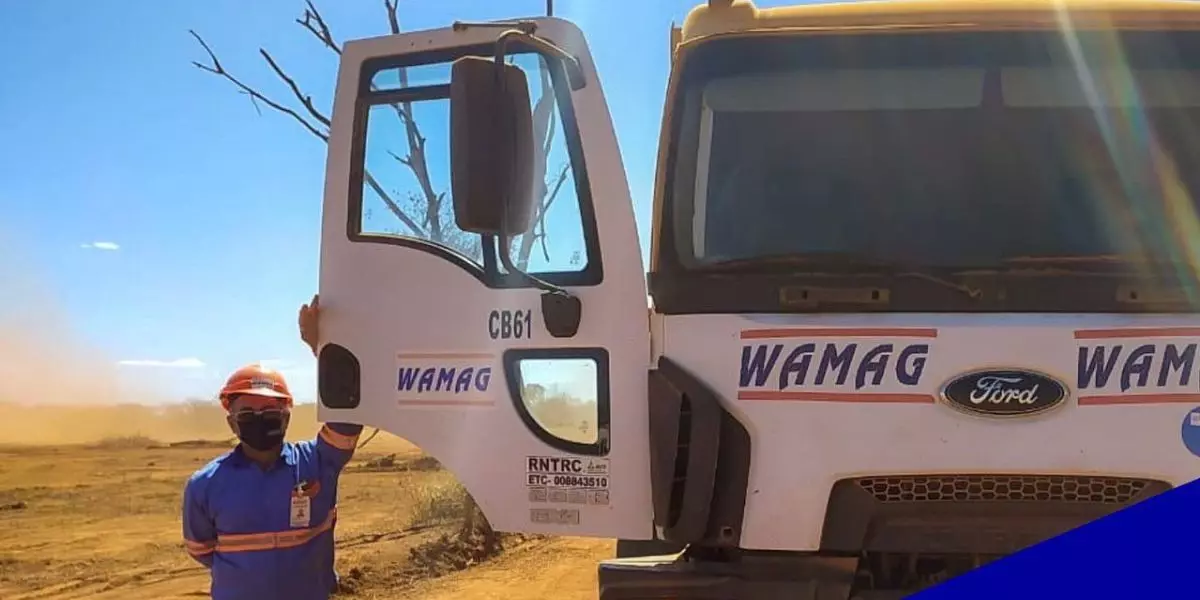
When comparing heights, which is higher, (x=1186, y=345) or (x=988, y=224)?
(x=988, y=224)

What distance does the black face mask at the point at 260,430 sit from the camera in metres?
3.83

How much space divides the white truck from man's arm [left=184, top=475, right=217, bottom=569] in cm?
101

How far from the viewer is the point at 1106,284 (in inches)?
109

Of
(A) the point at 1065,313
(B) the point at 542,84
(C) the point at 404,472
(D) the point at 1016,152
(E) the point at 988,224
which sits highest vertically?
(B) the point at 542,84

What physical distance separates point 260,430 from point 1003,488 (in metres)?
2.54

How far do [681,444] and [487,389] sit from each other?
0.63 metres

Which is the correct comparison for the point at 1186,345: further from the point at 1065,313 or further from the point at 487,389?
the point at 487,389

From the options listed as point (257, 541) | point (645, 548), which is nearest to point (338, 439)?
point (257, 541)

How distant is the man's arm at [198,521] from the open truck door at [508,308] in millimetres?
860

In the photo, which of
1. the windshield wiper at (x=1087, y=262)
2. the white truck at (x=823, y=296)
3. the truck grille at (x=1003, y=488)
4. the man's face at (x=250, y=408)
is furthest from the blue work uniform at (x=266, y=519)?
the windshield wiper at (x=1087, y=262)

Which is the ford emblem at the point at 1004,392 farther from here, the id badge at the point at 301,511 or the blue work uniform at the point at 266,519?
the id badge at the point at 301,511

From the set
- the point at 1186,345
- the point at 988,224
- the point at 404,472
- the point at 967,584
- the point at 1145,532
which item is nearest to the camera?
the point at 1145,532

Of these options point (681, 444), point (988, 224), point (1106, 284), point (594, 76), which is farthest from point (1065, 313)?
point (594, 76)

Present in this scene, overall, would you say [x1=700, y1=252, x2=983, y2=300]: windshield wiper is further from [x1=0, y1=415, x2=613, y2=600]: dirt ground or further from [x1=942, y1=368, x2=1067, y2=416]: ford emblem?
[x1=0, y1=415, x2=613, y2=600]: dirt ground
